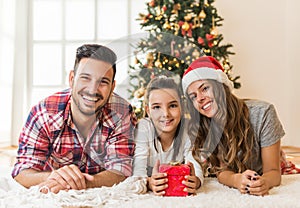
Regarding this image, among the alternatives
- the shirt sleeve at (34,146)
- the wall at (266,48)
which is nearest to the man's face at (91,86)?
the shirt sleeve at (34,146)

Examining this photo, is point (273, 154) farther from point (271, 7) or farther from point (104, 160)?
point (271, 7)

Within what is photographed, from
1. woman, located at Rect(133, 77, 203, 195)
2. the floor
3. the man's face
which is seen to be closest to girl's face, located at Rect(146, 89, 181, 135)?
woman, located at Rect(133, 77, 203, 195)

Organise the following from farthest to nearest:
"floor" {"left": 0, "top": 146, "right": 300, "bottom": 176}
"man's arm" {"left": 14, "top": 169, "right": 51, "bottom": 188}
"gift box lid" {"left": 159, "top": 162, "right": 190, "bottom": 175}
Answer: "floor" {"left": 0, "top": 146, "right": 300, "bottom": 176}, "man's arm" {"left": 14, "top": 169, "right": 51, "bottom": 188}, "gift box lid" {"left": 159, "top": 162, "right": 190, "bottom": 175}

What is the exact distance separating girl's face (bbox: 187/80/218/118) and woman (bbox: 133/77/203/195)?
6 centimetres

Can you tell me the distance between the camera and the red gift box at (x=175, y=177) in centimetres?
134

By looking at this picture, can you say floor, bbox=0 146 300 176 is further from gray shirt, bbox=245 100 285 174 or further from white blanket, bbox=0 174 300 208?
white blanket, bbox=0 174 300 208

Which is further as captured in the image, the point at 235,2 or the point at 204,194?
the point at 235,2

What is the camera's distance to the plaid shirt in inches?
58.9

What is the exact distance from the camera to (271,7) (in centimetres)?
381

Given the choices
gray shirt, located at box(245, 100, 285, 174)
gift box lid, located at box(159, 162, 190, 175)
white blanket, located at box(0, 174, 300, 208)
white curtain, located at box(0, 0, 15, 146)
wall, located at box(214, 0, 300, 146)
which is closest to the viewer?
white blanket, located at box(0, 174, 300, 208)

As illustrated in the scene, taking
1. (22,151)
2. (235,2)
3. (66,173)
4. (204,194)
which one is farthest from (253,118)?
(235,2)

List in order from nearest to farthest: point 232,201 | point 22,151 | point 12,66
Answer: point 232,201, point 22,151, point 12,66

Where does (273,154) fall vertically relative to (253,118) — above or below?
below

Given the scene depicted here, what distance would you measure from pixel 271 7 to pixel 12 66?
94.4 inches
